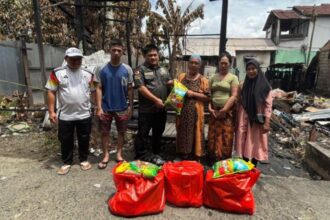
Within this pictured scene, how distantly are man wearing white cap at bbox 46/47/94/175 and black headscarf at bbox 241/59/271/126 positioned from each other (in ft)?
6.91

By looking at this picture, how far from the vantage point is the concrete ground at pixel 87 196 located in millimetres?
2855

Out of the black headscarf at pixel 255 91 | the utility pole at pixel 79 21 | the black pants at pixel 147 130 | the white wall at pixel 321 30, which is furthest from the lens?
the white wall at pixel 321 30

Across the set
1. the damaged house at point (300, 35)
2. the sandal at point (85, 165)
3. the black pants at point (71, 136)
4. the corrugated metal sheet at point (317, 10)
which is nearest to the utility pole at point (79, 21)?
the black pants at point (71, 136)

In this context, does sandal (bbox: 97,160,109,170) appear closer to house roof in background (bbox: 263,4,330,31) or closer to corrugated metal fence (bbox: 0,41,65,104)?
corrugated metal fence (bbox: 0,41,65,104)

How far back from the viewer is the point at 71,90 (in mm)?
3631

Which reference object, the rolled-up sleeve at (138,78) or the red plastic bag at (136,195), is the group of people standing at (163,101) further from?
the red plastic bag at (136,195)

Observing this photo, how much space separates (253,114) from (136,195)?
183 centimetres

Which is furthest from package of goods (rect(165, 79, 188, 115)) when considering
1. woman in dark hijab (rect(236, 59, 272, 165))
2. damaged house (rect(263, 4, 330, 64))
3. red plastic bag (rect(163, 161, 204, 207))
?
damaged house (rect(263, 4, 330, 64))

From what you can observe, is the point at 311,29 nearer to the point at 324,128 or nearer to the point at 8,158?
the point at 324,128

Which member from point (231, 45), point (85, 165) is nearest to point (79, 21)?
point (85, 165)

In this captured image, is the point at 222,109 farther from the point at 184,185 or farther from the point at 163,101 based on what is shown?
the point at 184,185

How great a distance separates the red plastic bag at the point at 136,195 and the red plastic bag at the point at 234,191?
552 millimetres

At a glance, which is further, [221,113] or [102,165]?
[102,165]

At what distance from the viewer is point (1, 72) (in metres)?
7.83
